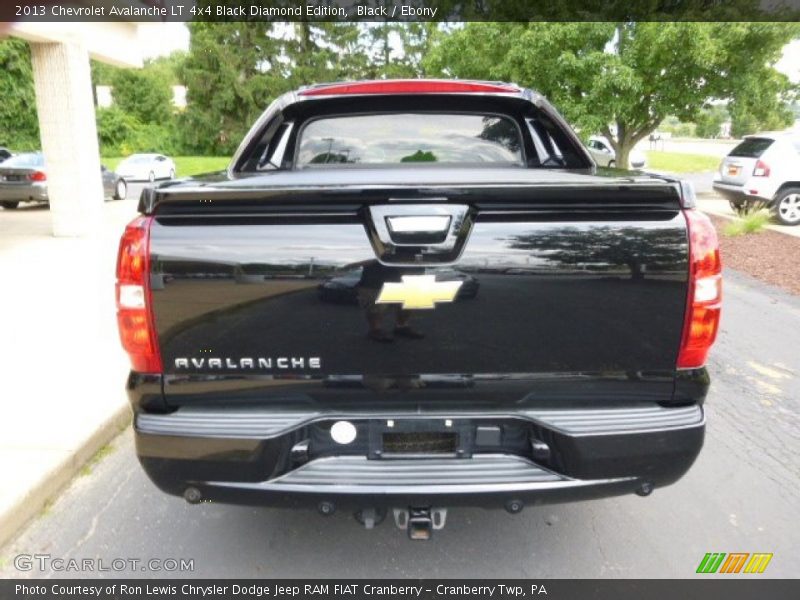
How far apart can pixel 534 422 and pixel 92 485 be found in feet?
8.21

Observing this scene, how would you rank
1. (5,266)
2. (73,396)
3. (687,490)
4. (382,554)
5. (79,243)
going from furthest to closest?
(79,243), (5,266), (73,396), (687,490), (382,554)

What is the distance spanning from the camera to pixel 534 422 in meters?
2.10

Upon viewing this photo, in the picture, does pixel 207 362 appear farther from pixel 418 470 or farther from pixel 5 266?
pixel 5 266

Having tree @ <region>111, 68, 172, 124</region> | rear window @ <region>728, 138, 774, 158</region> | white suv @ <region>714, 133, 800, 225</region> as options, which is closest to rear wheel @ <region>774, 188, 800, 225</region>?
white suv @ <region>714, 133, 800, 225</region>

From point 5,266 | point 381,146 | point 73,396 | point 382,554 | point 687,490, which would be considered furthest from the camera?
point 5,266

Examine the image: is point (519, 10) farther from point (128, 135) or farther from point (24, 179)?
point (128, 135)

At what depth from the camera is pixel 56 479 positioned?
3199mm

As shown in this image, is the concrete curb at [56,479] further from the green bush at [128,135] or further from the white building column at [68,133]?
the green bush at [128,135]

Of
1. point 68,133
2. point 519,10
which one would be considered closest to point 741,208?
point 519,10

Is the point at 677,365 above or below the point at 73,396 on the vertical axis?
above

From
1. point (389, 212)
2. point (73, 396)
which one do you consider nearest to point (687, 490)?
point (389, 212)

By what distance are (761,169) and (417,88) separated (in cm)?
1193

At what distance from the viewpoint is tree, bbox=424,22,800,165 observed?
1358 cm

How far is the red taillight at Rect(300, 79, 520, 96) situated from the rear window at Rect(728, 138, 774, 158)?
11.8 meters
